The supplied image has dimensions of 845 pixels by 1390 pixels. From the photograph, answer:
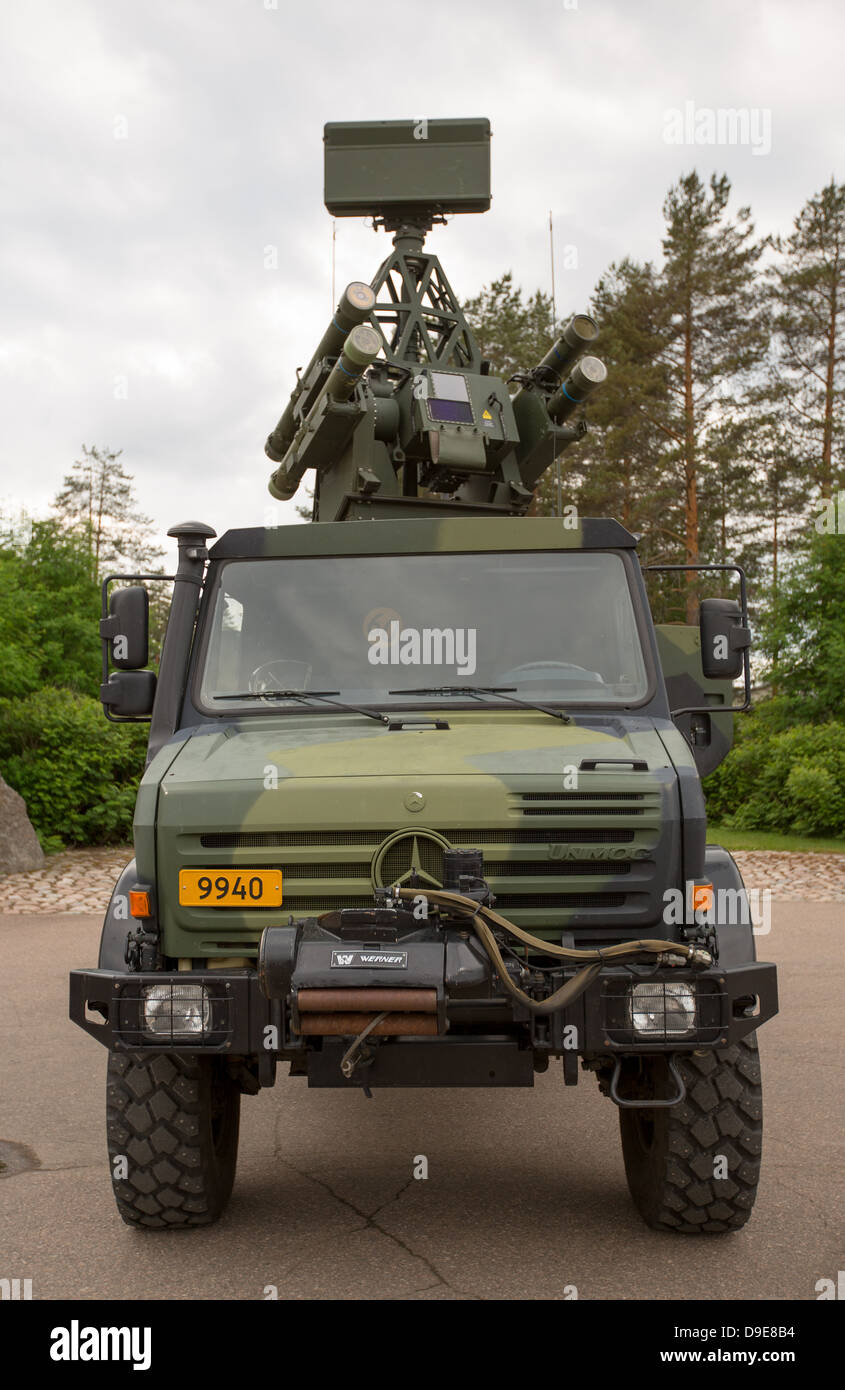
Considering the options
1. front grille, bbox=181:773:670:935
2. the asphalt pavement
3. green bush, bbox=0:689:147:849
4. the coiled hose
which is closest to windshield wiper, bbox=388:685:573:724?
front grille, bbox=181:773:670:935

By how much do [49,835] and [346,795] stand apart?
1264 centimetres

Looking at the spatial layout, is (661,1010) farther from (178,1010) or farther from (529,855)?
(178,1010)

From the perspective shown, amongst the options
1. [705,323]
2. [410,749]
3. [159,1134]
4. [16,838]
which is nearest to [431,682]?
[410,749]

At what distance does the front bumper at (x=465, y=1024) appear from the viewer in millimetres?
3480

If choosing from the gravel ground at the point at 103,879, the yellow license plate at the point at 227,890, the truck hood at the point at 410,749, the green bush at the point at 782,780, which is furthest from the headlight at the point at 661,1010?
the green bush at the point at 782,780

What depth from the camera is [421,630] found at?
4.51 meters

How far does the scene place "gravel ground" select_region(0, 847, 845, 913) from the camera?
12430mm

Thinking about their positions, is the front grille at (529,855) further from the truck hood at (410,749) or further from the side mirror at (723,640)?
the side mirror at (723,640)

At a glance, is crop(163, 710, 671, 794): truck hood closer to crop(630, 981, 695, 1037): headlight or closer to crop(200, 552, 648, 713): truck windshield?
crop(200, 552, 648, 713): truck windshield

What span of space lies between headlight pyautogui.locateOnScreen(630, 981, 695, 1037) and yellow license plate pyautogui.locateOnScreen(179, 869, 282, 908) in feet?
3.51

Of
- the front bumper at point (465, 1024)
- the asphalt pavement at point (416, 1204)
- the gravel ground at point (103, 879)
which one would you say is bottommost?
the gravel ground at point (103, 879)

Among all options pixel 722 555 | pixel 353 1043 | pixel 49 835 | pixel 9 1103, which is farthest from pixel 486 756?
pixel 722 555

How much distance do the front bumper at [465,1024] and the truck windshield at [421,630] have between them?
1140 mm

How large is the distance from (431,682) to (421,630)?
0.21 metres
